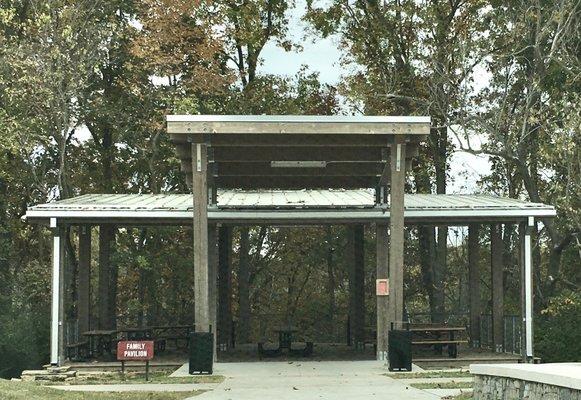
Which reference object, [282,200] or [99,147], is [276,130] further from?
[99,147]

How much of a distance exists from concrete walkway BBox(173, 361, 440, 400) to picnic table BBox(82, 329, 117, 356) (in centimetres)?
264

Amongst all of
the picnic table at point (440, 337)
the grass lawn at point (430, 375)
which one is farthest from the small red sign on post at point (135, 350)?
the picnic table at point (440, 337)

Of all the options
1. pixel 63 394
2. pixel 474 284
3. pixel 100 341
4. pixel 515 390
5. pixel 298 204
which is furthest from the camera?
pixel 474 284

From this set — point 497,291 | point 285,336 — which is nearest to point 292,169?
point 285,336

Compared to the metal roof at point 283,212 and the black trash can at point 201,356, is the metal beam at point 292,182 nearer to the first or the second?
the metal roof at point 283,212

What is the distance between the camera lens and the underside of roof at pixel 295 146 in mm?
15305

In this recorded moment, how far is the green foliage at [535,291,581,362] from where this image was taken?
21.2 m

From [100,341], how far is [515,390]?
1176cm

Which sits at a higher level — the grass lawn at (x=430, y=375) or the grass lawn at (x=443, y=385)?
the grass lawn at (x=443, y=385)

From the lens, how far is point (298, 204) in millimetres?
Answer: 18594

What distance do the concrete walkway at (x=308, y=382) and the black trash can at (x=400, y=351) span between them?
0.25 meters

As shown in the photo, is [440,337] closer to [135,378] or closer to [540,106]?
[135,378]

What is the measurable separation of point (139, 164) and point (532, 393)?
2195 cm

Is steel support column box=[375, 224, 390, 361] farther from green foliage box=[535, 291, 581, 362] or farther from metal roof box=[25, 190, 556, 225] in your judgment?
green foliage box=[535, 291, 581, 362]
